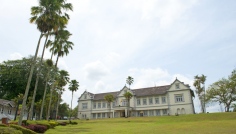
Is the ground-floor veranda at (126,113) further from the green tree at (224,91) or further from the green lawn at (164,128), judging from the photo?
the green lawn at (164,128)

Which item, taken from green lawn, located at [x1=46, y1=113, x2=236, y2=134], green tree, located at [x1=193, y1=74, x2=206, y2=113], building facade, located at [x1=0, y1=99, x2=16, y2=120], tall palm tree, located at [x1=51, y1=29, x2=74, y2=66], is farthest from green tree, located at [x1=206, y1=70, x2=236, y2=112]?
building facade, located at [x1=0, y1=99, x2=16, y2=120]

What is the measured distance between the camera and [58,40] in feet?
96.9

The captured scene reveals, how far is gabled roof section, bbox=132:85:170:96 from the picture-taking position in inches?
2024

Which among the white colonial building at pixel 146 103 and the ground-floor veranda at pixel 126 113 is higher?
the white colonial building at pixel 146 103

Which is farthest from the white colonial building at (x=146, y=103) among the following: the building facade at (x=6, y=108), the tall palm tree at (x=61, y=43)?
the tall palm tree at (x=61, y=43)

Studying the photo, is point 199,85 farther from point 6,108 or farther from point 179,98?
point 6,108

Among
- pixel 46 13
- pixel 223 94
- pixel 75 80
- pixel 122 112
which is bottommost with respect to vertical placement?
pixel 122 112

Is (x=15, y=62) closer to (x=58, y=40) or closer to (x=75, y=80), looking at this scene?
(x=75, y=80)

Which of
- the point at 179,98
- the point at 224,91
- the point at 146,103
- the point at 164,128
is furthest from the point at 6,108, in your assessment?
the point at 224,91

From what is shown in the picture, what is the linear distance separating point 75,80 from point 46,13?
29465 millimetres

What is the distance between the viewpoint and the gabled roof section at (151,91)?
169 ft

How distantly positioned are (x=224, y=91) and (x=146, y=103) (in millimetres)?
20456

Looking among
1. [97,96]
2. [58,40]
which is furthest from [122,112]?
[58,40]

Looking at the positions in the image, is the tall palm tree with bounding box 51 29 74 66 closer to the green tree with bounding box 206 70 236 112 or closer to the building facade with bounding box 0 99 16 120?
the building facade with bounding box 0 99 16 120
